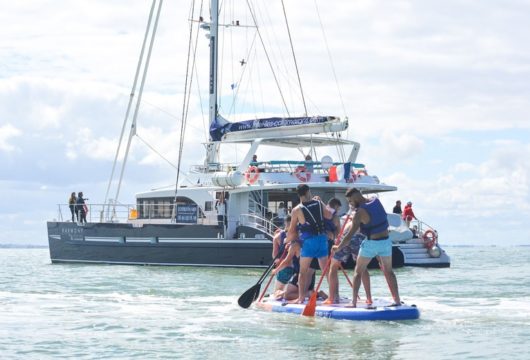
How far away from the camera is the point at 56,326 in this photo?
45.7ft

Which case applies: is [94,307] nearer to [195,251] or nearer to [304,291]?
[304,291]

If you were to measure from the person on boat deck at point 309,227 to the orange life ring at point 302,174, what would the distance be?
13825 mm

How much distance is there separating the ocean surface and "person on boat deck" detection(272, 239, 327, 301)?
0.60 meters

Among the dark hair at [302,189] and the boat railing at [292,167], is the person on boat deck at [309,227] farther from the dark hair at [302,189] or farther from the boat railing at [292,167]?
the boat railing at [292,167]

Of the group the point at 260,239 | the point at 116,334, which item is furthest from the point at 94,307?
the point at 260,239

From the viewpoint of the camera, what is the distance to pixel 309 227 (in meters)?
14.8

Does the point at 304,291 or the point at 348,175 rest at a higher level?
the point at 348,175

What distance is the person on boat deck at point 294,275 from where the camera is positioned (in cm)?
1541

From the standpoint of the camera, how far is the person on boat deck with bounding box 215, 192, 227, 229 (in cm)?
2896

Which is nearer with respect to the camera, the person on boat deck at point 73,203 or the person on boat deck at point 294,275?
the person on boat deck at point 294,275

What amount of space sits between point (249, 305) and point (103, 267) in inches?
614

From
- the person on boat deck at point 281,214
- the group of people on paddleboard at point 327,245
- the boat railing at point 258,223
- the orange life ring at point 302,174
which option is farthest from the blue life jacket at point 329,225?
the orange life ring at point 302,174

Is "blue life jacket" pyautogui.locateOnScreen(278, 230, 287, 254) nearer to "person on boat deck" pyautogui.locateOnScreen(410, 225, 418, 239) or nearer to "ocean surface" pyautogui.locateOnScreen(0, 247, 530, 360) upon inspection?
"ocean surface" pyautogui.locateOnScreen(0, 247, 530, 360)

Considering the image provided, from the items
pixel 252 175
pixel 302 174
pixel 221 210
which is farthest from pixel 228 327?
pixel 221 210
